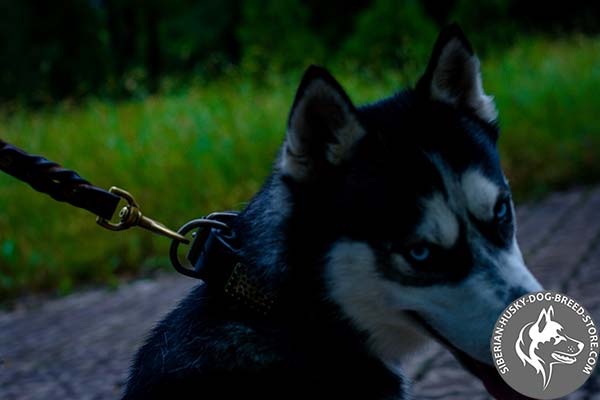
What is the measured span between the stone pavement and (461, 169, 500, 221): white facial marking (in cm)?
122

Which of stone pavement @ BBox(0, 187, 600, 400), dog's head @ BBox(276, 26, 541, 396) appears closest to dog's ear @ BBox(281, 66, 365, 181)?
dog's head @ BBox(276, 26, 541, 396)

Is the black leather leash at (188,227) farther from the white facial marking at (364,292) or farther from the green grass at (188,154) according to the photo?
the green grass at (188,154)

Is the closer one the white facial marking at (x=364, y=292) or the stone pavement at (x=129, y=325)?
the white facial marking at (x=364, y=292)

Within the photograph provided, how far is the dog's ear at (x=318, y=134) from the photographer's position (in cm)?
204

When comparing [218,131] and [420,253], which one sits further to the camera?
[218,131]

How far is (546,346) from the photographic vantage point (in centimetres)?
208

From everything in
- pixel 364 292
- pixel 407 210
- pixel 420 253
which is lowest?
pixel 364 292

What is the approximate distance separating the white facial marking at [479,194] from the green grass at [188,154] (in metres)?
4.82

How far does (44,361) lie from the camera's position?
4.52 m

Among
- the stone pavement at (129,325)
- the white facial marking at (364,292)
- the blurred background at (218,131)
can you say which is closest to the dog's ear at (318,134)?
the white facial marking at (364,292)

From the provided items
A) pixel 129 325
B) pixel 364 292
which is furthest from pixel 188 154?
pixel 364 292

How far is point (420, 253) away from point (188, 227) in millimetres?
738

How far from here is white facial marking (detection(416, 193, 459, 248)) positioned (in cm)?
196

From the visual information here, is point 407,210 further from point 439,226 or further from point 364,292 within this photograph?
point 364,292
